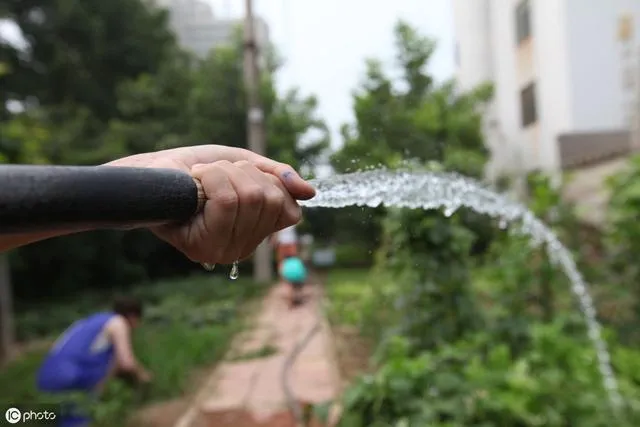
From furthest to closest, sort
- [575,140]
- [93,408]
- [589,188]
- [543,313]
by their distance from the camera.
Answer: [575,140]
[589,188]
[543,313]
[93,408]

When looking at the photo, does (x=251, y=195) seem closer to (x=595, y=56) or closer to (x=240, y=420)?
(x=240, y=420)

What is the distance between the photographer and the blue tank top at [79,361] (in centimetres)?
320

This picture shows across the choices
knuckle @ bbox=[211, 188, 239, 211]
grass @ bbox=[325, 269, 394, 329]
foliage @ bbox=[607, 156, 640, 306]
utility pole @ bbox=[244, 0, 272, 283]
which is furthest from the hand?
utility pole @ bbox=[244, 0, 272, 283]

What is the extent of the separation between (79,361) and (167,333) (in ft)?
9.70

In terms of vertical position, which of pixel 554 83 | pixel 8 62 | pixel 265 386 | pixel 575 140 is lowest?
pixel 265 386

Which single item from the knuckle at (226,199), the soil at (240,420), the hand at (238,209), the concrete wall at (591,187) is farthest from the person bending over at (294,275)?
the knuckle at (226,199)

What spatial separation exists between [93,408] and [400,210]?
1840mm

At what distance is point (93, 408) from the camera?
3.12m

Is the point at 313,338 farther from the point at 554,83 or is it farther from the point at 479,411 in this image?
the point at 554,83

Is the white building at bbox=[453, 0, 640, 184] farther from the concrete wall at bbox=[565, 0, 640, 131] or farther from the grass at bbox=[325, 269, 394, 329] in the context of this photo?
the grass at bbox=[325, 269, 394, 329]

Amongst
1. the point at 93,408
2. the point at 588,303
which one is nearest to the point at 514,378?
the point at 588,303

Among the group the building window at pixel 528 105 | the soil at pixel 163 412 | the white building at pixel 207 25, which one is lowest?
the soil at pixel 163 412

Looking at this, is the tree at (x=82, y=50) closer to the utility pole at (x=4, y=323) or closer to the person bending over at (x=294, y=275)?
the utility pole at (x=4, y=323)

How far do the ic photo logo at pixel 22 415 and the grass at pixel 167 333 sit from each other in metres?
1.03
